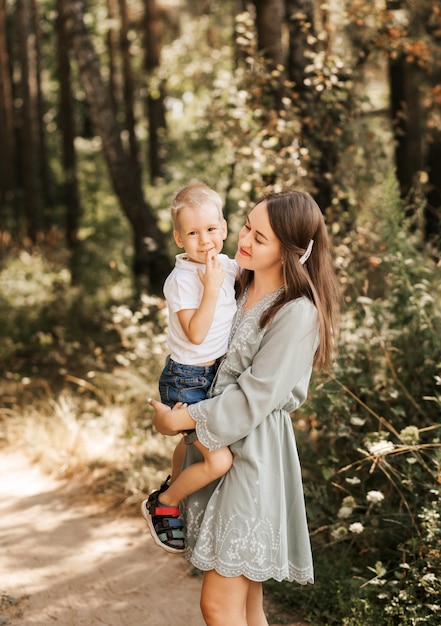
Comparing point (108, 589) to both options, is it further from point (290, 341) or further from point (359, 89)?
point (359, 89)

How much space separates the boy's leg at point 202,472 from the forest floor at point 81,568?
150 centimetres

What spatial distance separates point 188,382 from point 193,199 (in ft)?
2.08

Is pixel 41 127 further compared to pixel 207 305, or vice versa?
pixel 41 127

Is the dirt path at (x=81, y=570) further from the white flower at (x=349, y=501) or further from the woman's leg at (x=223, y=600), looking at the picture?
the woman's leg at (x=223, y=600)

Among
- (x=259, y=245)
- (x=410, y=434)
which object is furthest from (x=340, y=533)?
(x=259, y=245)

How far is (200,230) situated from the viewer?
9.49ft

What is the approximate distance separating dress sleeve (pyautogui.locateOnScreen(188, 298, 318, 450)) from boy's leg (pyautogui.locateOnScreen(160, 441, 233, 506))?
6 cm

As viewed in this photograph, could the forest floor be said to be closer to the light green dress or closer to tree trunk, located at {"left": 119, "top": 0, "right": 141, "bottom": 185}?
the light green dress

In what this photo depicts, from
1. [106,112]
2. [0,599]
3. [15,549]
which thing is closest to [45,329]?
[106,112]

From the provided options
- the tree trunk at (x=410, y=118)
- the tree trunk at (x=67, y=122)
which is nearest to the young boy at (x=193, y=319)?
the tree trunk at (x=410, y=118)

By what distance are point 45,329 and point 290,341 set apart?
25.2 ft

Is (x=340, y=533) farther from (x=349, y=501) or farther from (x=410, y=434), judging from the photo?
(x=410, y=434)

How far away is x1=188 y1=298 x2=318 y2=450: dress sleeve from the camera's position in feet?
8.77

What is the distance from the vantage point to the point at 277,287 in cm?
288
